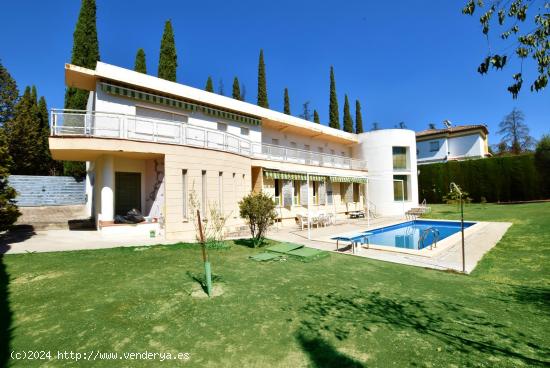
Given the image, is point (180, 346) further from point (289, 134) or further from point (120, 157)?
point (289, 134)

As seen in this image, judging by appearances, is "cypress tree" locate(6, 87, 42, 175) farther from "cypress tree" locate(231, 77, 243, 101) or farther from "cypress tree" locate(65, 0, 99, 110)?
"cypress tree" locate(231, 77, 243, 101)

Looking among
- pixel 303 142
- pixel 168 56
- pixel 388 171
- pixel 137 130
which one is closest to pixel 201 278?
pixel 137 130

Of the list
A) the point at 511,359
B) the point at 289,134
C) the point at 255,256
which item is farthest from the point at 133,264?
the point at 289,134

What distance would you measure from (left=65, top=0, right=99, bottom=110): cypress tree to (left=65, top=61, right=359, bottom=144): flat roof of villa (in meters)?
14.9

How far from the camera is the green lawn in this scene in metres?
4.21

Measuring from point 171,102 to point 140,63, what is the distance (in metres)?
24.2

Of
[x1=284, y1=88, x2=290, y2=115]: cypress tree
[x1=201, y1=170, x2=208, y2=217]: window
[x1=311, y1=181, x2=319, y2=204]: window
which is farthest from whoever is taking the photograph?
[x1=284, y1=88, x2=290, y2=115]: cypress tree

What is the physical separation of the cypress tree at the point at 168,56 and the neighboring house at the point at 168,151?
17.4 metres

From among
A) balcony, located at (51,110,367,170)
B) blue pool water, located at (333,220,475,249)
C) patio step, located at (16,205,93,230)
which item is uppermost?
balcony, located at (51,110,367,170)

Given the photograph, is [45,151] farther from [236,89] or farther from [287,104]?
[287,104]

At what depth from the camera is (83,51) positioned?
1072 inches

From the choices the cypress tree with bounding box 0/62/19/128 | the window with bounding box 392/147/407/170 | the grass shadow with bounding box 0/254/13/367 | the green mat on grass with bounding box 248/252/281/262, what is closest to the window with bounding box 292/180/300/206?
the green mat on grass with bounding box 248/252/281/262

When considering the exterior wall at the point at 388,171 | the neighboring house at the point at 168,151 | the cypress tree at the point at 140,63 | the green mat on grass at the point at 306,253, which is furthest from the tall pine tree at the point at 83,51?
the exterior wall at the point at 388,171

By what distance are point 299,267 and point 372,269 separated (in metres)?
2.64
